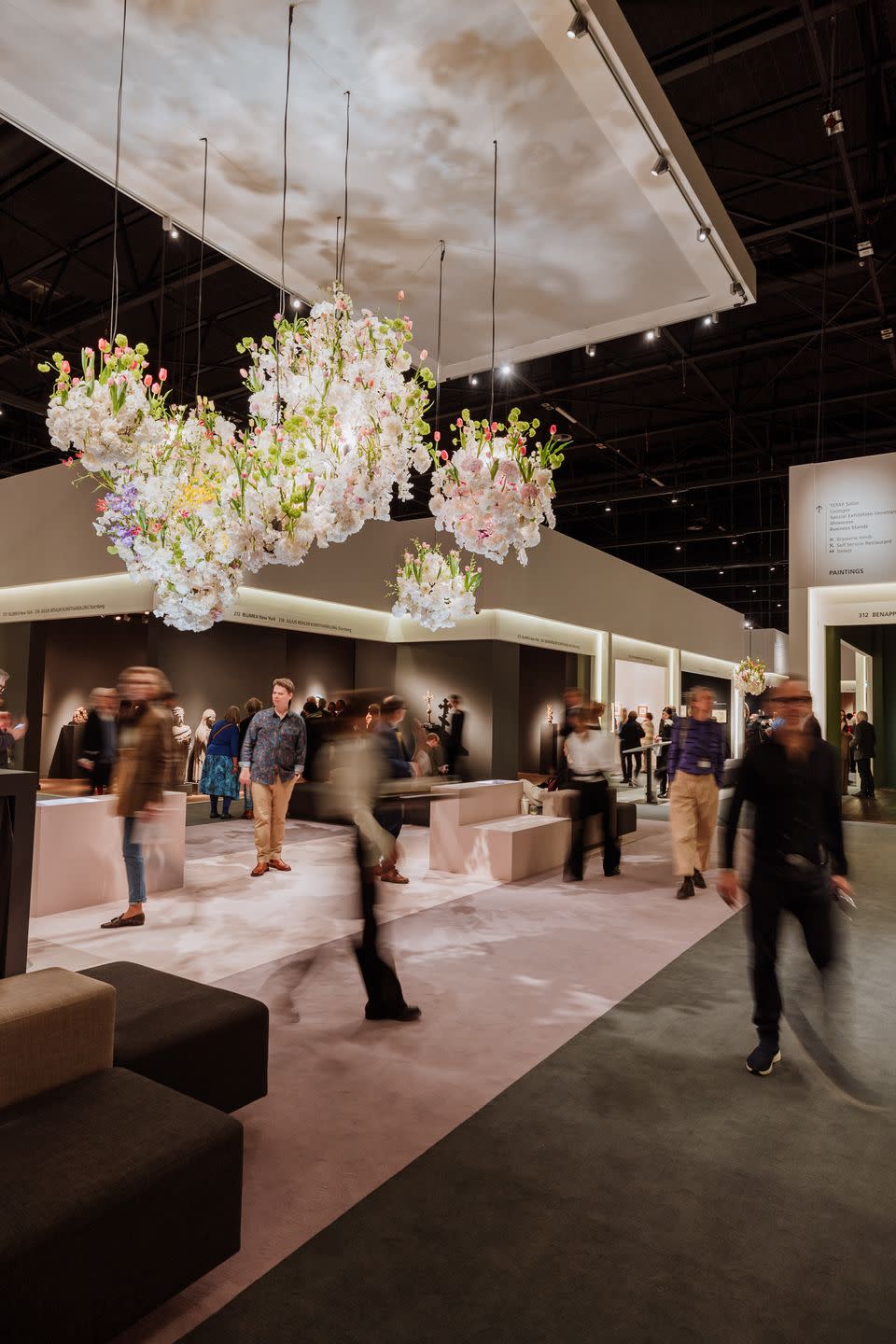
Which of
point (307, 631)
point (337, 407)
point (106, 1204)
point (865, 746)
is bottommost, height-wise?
point (106, 1204)

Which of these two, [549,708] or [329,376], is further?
[549,708]

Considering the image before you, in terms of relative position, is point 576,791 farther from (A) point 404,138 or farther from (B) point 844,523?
(B) point 844,523

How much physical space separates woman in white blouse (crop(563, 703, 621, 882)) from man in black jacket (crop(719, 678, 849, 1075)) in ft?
10.4

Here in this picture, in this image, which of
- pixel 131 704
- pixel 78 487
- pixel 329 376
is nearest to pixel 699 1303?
pixel 131 704

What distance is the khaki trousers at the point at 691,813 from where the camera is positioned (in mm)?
6484

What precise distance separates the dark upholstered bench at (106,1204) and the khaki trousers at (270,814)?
4.61m

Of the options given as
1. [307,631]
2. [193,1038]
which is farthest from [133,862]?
[307,631]

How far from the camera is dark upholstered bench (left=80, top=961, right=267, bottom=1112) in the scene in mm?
2496

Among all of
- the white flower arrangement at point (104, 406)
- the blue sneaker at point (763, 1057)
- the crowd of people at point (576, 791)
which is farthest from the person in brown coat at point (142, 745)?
the blue sneaker at point (763, 1057)

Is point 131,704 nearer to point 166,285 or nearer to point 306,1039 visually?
point 306,1039

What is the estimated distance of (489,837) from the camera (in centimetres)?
695

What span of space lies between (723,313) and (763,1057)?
35.6ft

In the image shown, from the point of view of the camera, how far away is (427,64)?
4270 millimetres

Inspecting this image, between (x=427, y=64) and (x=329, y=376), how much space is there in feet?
6.06
